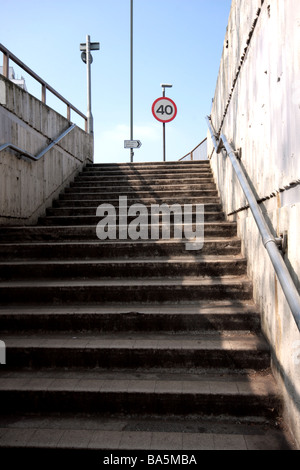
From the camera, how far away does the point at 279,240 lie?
2436 mm

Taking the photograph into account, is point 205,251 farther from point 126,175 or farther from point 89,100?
point 89,100

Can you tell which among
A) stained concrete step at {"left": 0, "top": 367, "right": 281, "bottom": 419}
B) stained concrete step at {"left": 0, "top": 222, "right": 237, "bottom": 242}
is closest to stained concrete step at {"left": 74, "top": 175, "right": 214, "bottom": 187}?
stained concrete step at {"left": 0, "top": 222, "right": 237, "bottom": 242}

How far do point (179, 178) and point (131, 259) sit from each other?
3.57 meters

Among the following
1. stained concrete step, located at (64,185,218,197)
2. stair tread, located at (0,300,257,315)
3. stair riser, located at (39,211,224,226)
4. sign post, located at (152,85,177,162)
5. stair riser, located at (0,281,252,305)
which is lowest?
stair tread, located at (0,300,257,315)

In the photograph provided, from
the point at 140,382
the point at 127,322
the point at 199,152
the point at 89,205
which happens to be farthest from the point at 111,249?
the point at 199,152

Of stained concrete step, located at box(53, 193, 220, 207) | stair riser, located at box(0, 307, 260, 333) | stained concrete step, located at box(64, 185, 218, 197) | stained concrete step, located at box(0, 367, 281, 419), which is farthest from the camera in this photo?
stained concrete step, located at box(64, 185, 218, 197)

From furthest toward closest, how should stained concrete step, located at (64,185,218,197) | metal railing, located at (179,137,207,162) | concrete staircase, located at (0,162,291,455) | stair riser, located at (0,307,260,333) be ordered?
metal railing, located at (179,137,207,162), stained concrete step, located at (64,185,218,197), stair riser, located at (0,307,260,333), concrete staircase, located at (0,162,291,455)

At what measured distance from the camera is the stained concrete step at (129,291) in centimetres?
369

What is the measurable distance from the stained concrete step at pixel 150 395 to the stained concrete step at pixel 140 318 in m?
0.56

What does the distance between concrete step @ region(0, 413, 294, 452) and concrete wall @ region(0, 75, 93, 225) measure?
3.46 m

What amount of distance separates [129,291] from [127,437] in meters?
1.57

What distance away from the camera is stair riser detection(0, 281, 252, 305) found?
3.68 meters

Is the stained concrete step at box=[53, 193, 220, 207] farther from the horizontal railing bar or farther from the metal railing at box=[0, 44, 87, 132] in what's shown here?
the horizontal railing bar
